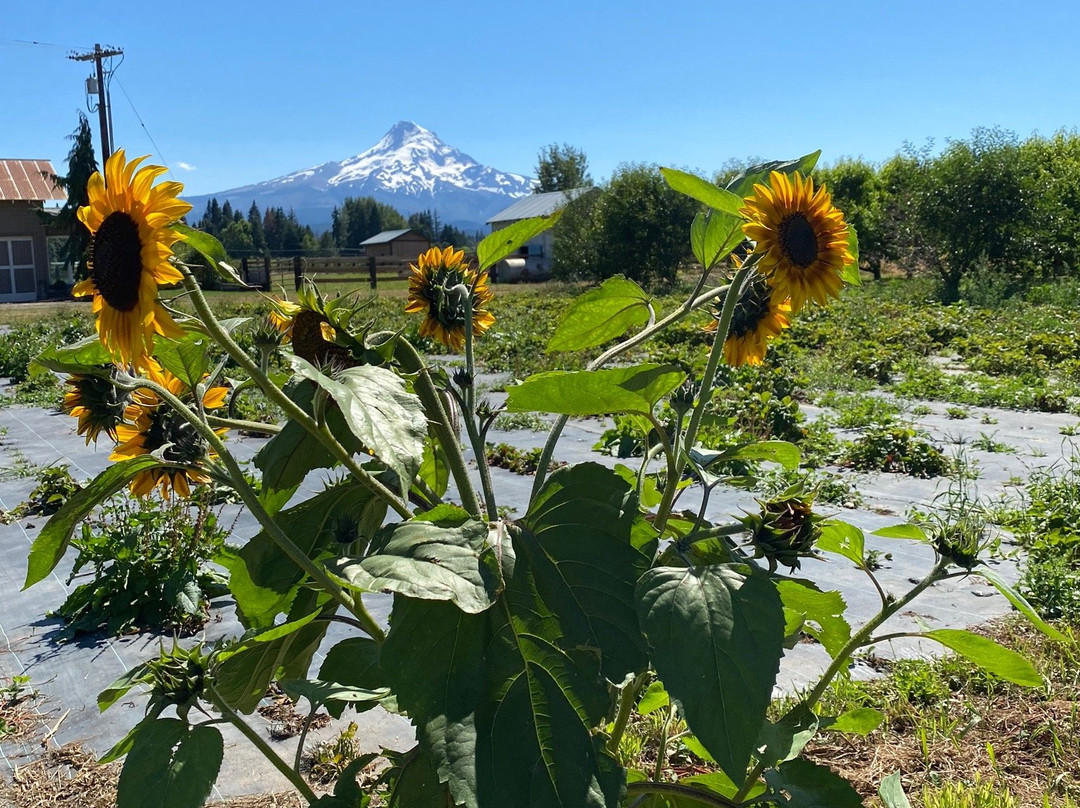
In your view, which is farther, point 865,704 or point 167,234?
point 865,704

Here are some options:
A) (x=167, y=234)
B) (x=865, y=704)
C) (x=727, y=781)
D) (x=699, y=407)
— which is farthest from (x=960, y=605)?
(x=167, y=234)

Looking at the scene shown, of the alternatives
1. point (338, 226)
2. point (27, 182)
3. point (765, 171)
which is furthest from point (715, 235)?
point (338, 226)

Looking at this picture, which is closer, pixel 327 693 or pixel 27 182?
pixel 327 693

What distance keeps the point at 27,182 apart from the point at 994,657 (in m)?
30.6

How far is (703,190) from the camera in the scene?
92cm

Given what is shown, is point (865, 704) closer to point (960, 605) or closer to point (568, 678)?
point (960, 605)

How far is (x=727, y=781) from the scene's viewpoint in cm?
128

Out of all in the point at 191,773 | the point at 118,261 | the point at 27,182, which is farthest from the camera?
the point at 27,182

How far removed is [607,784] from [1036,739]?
5.71ft

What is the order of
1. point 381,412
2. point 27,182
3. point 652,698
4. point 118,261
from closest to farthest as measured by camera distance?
point 381,412
point 118,261
point 652,698
point 27,182

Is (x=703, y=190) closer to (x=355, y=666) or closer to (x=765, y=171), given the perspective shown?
(x=765, y=171)

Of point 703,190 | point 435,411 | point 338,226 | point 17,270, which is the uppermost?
point 338,226

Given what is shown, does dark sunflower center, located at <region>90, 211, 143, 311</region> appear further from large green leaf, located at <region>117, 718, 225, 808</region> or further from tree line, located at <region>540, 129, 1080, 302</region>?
tree line, located at <region>540, 129, 1080, 302</region>

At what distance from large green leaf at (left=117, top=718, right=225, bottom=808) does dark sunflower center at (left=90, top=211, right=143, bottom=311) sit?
473 mm
